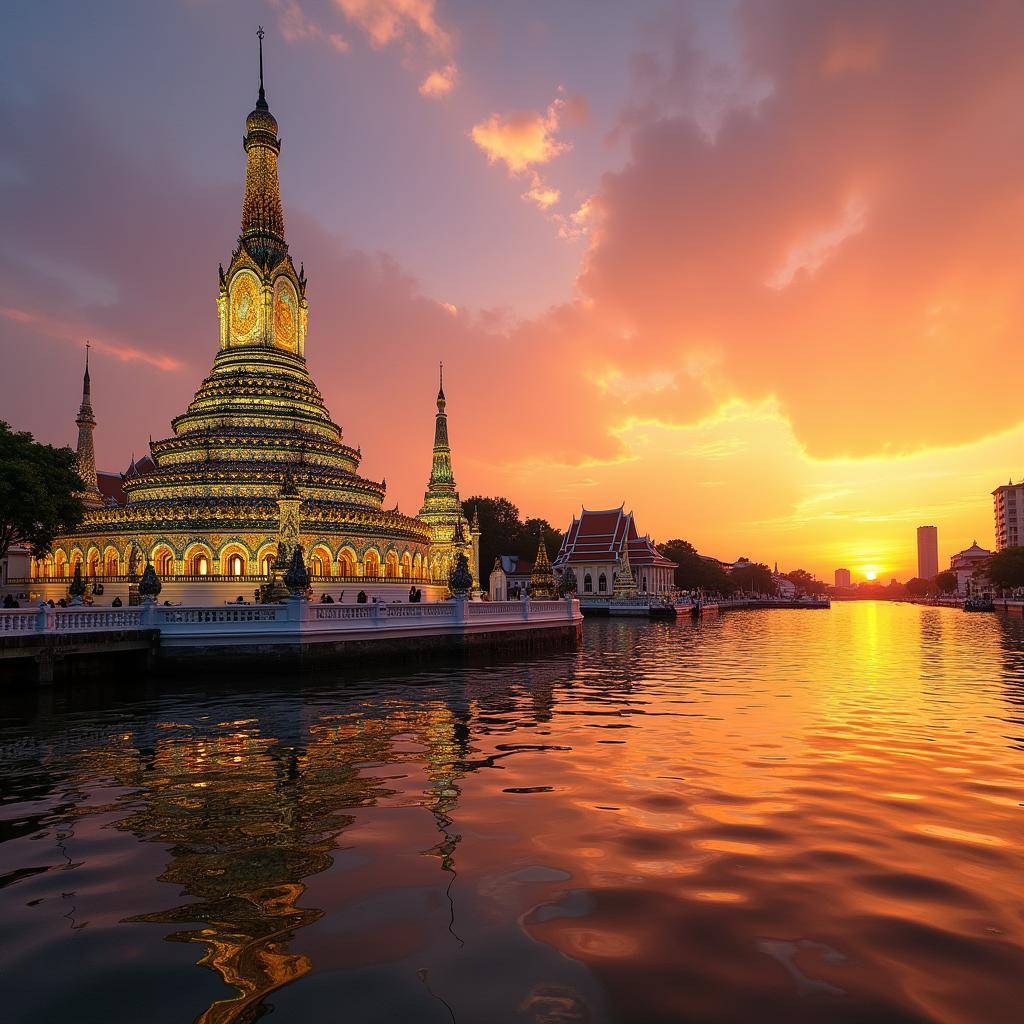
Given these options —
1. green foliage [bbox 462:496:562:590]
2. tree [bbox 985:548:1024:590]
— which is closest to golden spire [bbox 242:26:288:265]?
green foliage [bbox 462:496:562:590]

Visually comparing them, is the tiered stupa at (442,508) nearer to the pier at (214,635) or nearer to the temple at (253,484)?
the temple at (253,484)

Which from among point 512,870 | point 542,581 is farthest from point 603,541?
point 512,870

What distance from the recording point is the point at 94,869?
7.55 meters

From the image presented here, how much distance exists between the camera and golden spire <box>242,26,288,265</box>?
164 ft

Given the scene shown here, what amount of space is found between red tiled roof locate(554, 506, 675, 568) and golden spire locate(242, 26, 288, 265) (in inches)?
2326

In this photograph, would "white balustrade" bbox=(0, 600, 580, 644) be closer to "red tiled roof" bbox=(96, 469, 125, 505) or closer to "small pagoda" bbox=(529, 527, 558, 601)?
"small pagoda" bbox=(529, 527, 558, 601)

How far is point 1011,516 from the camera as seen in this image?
575 ft

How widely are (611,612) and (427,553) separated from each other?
34777 mm

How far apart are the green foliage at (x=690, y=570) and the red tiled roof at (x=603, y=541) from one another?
23.1m

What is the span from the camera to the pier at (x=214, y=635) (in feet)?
68.9

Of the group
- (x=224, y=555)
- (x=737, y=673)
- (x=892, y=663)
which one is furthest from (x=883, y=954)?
(x=224, y=555)

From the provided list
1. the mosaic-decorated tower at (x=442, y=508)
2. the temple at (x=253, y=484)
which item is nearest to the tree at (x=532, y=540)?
the mosaic-decorated tower at (x=442, y=508)

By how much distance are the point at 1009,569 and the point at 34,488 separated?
378 ft

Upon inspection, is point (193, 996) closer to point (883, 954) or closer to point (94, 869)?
point (94, 869)
